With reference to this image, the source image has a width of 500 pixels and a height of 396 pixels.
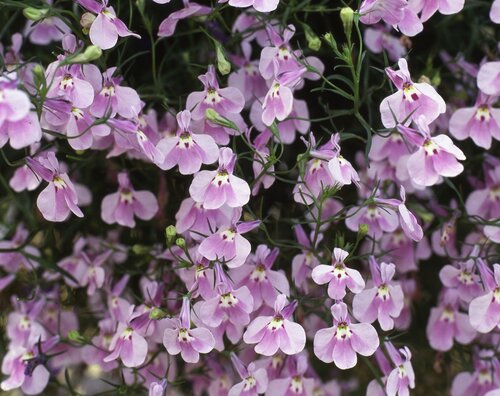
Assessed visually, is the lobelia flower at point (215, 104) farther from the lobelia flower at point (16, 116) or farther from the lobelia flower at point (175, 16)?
the lobelia flower at point (16, 116)

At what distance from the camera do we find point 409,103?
94cm

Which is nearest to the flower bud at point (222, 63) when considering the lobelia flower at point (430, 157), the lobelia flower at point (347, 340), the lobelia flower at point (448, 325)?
the lobelia flower at point (430, 157)

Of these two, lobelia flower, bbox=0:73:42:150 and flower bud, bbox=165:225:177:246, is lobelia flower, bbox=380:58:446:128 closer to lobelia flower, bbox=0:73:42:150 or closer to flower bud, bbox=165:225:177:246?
flower bud, bbox=165:225:177:246

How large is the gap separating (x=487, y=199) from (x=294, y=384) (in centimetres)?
37

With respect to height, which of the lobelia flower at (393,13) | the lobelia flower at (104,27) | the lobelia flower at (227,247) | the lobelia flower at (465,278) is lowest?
the lobelia flower at (465,278)

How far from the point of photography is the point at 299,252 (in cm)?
116

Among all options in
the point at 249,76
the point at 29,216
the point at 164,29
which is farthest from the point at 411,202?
the point at 29,216

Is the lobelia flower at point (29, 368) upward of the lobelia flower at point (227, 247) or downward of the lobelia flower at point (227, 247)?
downward

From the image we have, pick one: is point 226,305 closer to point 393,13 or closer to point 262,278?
point 262,278

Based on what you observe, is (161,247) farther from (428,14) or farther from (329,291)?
(428,14)

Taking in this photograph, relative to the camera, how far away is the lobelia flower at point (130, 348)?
3.35 feet

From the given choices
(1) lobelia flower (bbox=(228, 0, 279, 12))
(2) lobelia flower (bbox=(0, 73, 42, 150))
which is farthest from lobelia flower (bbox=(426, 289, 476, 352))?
(2) lobelia flower (bbox=(0, 73, 42, 150))

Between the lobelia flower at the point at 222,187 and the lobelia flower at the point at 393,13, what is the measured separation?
8.7 inches

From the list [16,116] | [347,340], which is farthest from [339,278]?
[16,116]
